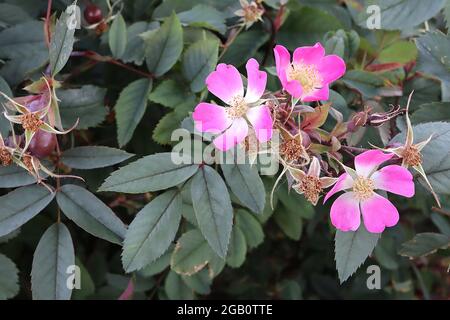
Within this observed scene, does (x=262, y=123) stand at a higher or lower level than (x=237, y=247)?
higher

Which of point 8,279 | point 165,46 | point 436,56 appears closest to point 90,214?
point 8,279

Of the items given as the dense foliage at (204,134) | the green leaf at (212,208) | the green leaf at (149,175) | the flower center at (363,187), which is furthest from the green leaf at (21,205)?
the flower center at (363,187)

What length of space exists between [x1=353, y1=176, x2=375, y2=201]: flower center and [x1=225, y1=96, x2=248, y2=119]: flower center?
174 mm

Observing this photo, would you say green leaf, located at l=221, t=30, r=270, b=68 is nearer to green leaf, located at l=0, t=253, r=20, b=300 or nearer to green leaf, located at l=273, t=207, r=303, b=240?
green leaf, located at l=273, t=207, r=303, b=240

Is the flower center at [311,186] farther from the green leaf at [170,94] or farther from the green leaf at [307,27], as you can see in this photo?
the green leaf at [307,27]

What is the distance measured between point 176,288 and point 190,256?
0.50 feet

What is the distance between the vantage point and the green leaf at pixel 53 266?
84cm

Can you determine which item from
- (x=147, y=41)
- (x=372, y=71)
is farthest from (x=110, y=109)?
(x=372, y=71)

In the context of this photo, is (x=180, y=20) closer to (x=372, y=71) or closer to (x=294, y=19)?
(x=294, y=19)

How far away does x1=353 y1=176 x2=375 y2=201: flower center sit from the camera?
0.75m

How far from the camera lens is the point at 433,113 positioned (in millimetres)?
960

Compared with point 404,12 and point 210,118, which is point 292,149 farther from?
point 404,12

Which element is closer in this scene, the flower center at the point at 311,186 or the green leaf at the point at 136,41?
the flower center at the point at 311,186

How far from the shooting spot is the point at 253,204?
86 cm
